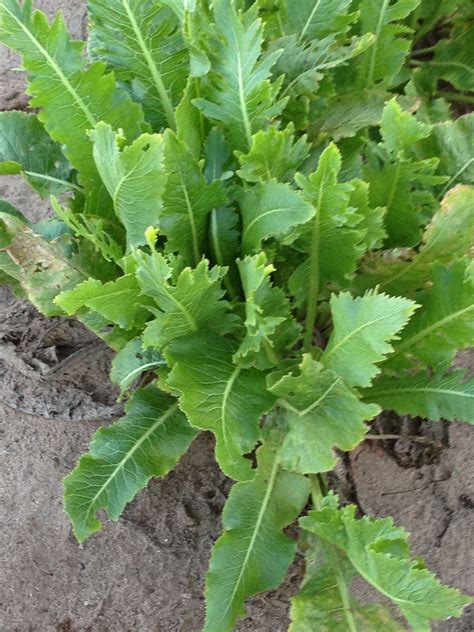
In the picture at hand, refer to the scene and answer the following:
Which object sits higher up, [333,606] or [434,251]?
[434,251]

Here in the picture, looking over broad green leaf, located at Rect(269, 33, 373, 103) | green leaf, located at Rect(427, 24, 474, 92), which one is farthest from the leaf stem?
green leaf, located at Rect(427, 24, 474, 92)

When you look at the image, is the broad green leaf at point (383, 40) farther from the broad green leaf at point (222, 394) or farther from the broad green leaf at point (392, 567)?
the broad green leaf at point (392, 567)

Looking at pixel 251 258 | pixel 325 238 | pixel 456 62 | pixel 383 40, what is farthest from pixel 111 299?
pixel 456 62

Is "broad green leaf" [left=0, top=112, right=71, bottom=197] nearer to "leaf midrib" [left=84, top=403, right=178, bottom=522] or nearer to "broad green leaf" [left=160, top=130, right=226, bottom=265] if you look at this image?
"broad green leaf" [left=160, top=130, right=226, bottom=265]

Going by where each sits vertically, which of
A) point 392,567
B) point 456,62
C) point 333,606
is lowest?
point 333,606

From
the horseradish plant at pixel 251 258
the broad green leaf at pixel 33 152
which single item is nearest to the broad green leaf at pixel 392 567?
the horseradish plant at pixel 251 258

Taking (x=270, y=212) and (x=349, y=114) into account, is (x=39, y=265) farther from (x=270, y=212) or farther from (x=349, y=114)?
(x=349, y=114)
